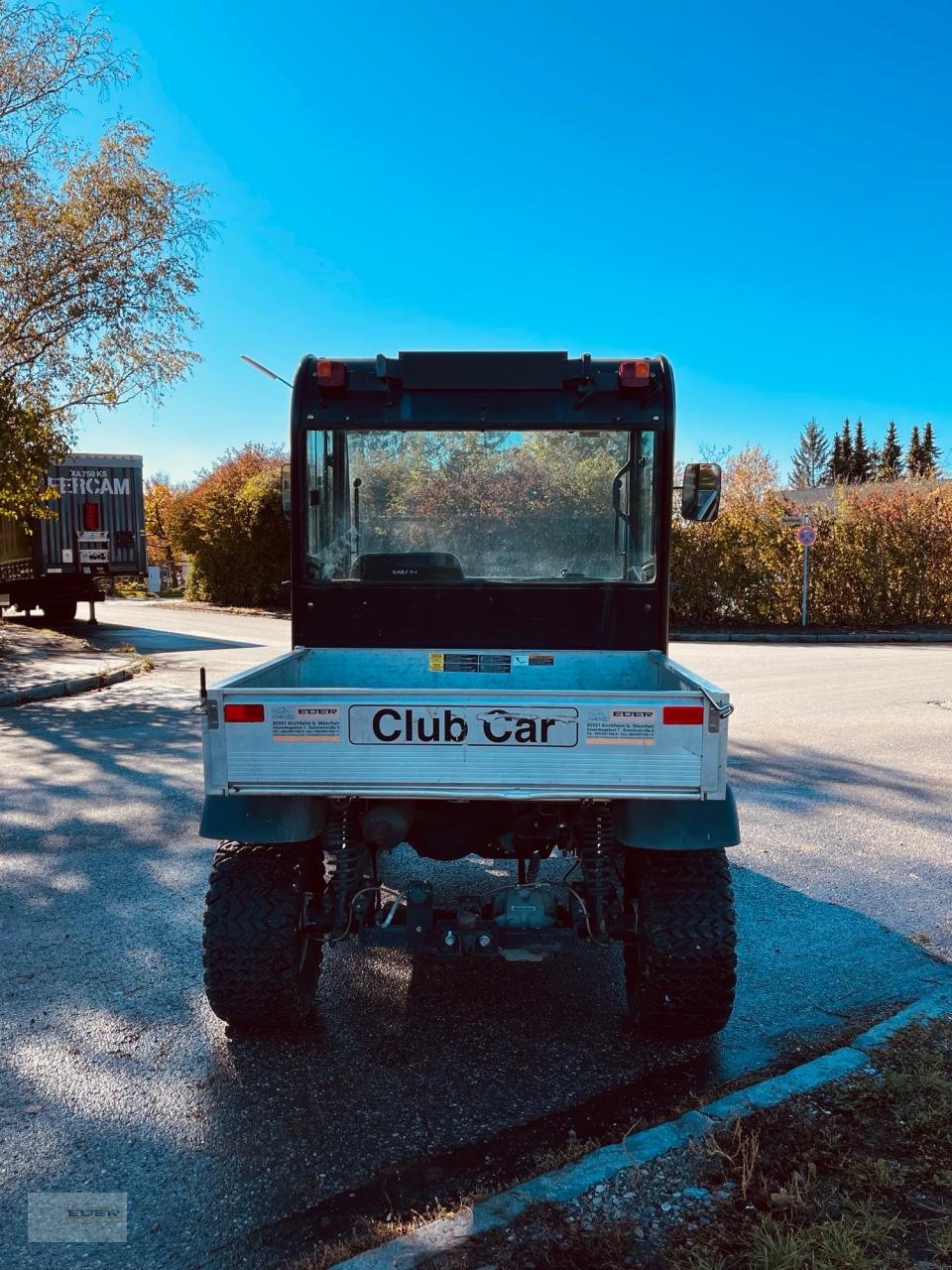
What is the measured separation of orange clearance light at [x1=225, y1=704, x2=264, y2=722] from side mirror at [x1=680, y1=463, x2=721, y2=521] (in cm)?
253

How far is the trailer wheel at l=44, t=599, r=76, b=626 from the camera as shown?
21672 mm

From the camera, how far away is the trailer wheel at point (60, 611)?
71.1 feet

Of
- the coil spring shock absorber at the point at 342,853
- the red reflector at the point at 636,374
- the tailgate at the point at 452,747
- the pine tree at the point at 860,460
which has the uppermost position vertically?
the pine tree at the point at 860,460

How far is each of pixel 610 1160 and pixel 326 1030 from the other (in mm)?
1315

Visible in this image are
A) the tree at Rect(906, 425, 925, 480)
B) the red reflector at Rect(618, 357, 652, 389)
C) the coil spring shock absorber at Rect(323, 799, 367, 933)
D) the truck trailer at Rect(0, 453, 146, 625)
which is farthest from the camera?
the tree at Rect(906, 425, 925, 480)

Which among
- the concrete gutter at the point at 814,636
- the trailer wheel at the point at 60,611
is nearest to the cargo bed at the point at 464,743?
the concrete gutter at the point at 814,636

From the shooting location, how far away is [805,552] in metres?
21.0

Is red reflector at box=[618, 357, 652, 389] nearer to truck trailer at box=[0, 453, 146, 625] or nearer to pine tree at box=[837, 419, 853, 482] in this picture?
truck trailer at box=[0, 453, 146, 625]

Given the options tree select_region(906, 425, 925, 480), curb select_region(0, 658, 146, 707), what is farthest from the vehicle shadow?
tree select_region(906, 425, 925, 480)

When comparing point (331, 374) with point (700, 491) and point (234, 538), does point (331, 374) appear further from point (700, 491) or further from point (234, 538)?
point (234, 538)

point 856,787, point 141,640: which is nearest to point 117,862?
point 856,787

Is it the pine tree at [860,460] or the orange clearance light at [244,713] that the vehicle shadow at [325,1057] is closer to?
the orange clearance light at [244,713]

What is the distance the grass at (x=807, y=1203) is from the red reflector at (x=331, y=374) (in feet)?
11.5

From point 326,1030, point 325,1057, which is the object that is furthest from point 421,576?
point 325,1057
